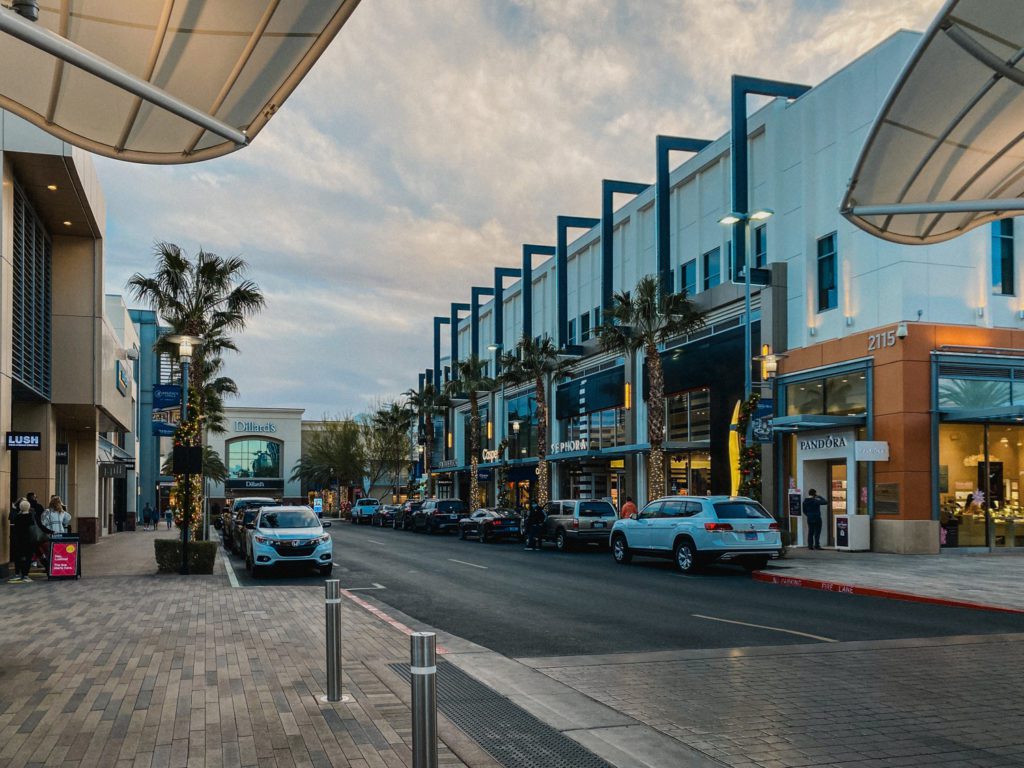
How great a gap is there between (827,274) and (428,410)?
4882 centimetres

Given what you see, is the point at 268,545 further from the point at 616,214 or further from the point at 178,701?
the point at 616,214

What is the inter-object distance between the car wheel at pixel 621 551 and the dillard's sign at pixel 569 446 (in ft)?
62.4

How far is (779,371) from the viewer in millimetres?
31281

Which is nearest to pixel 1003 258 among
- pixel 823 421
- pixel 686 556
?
pixel 823 421

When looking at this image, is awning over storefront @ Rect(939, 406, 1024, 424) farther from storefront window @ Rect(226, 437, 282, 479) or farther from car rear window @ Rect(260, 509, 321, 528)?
storefront window @ Rect(226, 437, 282, 479)

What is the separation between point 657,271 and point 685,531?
19.9 m

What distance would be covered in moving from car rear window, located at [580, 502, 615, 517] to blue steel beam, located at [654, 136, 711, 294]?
1221cm

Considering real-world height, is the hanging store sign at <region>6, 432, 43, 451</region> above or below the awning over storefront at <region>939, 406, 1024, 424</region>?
below

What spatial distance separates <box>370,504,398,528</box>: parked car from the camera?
2208 inches

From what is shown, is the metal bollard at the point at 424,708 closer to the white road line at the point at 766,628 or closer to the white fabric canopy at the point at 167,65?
the white fabric canopy at the point at 167,65

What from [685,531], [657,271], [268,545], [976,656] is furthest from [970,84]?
[657,271]

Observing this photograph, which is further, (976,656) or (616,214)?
(616,214)

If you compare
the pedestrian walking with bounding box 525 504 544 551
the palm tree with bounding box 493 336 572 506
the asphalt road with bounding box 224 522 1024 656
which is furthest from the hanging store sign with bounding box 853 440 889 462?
the palm tree with bounding box 493 336 572 506

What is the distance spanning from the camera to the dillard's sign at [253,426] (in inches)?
3863
